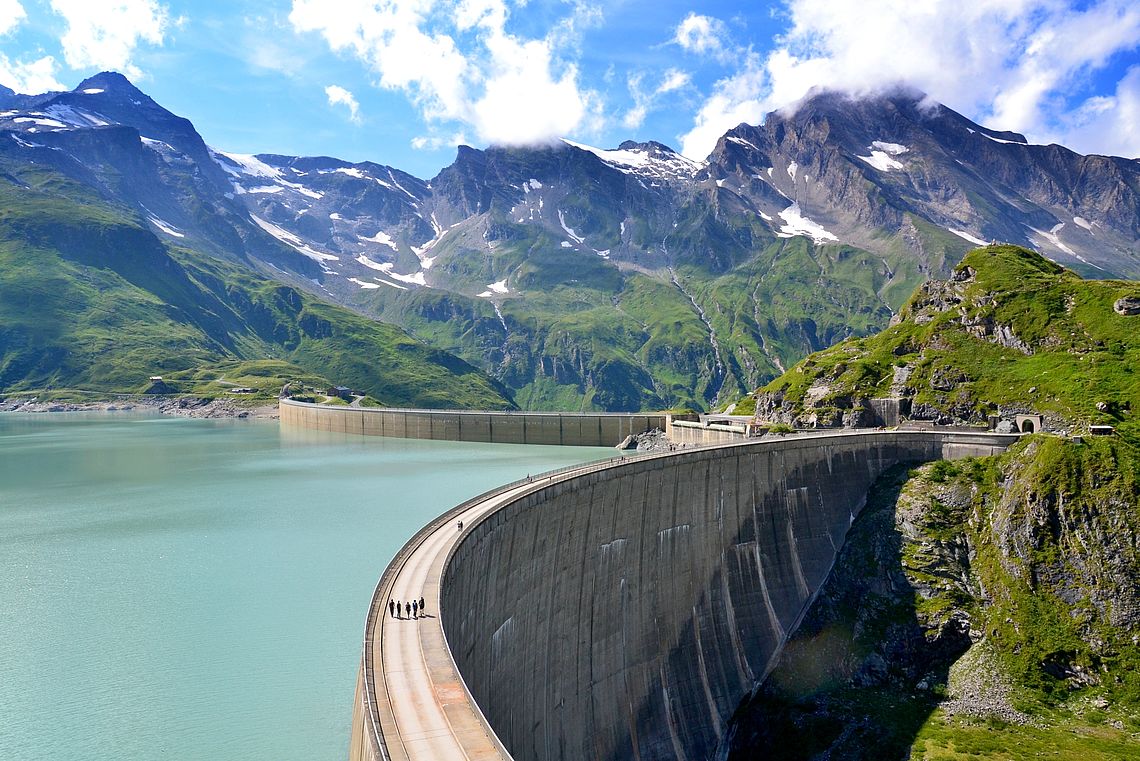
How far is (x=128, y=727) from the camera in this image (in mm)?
29703

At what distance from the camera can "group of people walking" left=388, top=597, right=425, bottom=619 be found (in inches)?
981

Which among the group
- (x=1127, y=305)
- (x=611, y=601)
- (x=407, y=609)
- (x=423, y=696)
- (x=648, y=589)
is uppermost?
(x=1127, y=305)

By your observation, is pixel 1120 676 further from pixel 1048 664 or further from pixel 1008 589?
pixel 1008 589

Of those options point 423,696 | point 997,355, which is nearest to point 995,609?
point 997,355

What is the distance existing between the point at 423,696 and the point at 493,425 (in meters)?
133

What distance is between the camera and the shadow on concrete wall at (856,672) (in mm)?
43844

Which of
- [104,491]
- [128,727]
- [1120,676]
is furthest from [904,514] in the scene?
[104,491]

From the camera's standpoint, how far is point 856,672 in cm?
4962

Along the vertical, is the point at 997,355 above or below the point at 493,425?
above

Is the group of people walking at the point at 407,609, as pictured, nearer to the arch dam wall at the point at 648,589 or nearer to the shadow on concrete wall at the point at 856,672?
the arch dam wall at the point at 648,589

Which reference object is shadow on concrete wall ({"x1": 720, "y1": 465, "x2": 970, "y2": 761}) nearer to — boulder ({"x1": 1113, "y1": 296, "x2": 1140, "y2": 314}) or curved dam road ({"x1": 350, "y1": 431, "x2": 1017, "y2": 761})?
curved dam road ({"x1": 350, "y1": 431, "x2": 1017, "y2": 761})

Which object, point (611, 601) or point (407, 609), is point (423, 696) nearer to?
point (407, 609)

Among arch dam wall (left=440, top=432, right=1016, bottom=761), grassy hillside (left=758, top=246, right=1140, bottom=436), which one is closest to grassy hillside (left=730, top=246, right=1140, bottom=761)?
grassy hillside (left=758, top=246, right=1140, bottom=436)

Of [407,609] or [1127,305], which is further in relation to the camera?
[1127,305]
